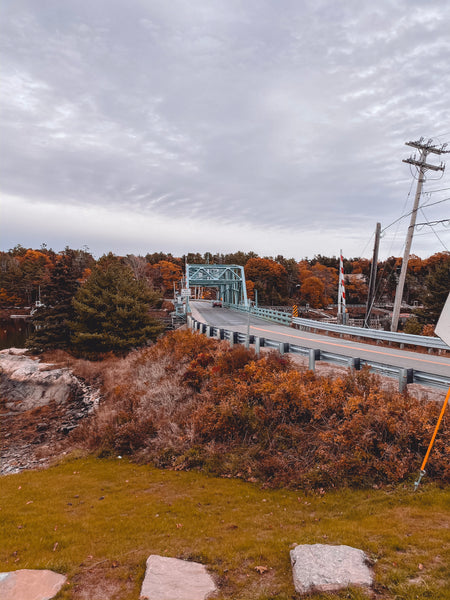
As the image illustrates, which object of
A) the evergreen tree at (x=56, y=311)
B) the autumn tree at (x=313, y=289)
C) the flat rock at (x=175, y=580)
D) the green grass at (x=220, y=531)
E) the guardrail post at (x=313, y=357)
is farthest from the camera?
the autumn tree at (x=313, y=289)

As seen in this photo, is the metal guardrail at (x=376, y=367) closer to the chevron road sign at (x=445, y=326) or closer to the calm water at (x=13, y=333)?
the chevron road sign at (x=445, y=326)

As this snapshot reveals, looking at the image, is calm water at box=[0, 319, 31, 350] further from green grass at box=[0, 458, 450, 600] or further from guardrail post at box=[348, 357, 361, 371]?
guardrail post at box=[348, 357, 361, 371]

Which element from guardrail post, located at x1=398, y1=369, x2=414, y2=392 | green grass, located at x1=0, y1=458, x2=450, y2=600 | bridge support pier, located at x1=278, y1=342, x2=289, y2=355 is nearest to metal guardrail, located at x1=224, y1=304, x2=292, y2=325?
bridge support pier, located at x1=278, y1=342, x2=289, y2=355

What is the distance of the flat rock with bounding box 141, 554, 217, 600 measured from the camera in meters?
4.67

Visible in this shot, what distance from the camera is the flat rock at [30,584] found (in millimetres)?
4699

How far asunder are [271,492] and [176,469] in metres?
3.21

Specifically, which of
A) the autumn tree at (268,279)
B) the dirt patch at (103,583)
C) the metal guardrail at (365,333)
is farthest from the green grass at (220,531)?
the autumn tree at (268,279)

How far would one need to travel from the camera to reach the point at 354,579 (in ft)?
14.5

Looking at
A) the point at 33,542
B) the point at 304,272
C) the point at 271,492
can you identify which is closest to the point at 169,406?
the point at 271,492

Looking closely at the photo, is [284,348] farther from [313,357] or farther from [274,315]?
[274,315]

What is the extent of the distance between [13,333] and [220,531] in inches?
2562

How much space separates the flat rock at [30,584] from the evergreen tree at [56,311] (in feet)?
99.1

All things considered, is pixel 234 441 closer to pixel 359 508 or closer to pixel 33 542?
pixel 359 508

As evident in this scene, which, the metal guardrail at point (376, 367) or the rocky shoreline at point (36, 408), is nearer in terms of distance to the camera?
the metal guardrail at point (376, 367)
